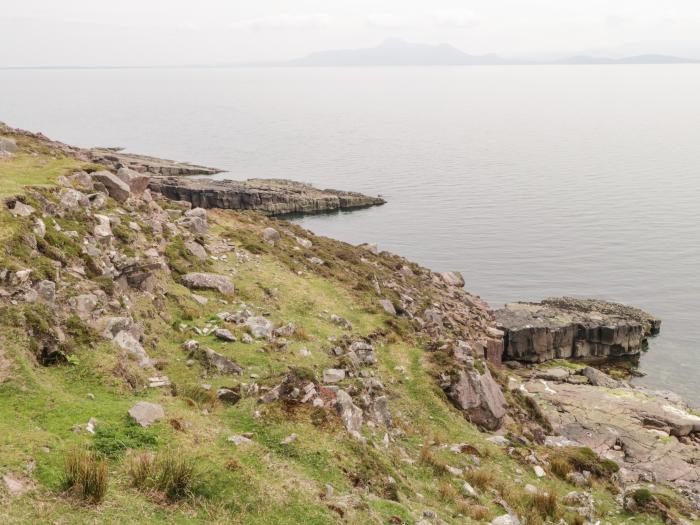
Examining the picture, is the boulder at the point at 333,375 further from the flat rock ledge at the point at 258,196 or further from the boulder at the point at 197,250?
the flat rock ledge at the point at 258,196

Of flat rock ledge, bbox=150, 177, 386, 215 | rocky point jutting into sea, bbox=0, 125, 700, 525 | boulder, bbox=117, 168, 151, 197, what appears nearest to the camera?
rocky point jutting into sea, bbox=0, 125, 700, 525

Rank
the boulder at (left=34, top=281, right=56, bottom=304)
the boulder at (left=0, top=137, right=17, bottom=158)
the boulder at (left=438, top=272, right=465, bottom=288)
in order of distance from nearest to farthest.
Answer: the boulder at (left=34, top=281, right=56, bottom=304) → the boulder at (left=0, top=137, right=17, bottom=158) → the boulder at (left=438, top=272, right=465, bottom=288)

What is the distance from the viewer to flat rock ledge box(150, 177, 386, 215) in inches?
4190

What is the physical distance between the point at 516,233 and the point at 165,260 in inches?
2596

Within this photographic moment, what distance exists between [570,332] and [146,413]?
45991 mm

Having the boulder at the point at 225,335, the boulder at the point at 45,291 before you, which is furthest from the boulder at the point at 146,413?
the boulder at the point at 225,335

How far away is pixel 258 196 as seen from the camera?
11088 centimetres

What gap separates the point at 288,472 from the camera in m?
15.8

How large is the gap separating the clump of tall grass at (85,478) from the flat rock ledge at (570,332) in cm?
4323

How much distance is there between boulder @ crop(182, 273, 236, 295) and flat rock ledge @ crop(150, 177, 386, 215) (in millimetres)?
75745

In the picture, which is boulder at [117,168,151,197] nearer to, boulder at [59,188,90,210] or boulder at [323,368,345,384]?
boulder at [59,188,90,210]

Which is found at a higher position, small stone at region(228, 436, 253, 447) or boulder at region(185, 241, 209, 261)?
boulder at region(185, 241, 209, 261)

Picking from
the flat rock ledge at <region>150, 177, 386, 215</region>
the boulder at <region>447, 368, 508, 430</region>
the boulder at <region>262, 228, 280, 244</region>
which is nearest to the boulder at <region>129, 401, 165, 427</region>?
the boulder at <region>447, 368, 508, 430</region>

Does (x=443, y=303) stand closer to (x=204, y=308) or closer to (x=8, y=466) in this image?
(x=204, y=308)
